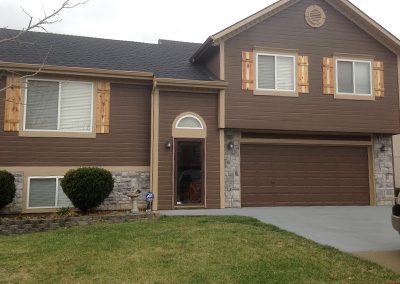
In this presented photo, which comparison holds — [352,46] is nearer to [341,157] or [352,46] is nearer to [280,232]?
[341,157]

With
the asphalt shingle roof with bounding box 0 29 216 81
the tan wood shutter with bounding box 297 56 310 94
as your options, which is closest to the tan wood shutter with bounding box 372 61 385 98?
the tan wood shutter with bounding box 297 56 310 94

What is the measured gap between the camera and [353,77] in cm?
1417

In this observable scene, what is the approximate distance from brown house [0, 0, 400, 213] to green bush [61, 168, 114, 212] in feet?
3.40

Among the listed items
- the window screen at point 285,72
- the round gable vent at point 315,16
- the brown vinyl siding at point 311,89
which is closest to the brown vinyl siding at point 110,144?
the brown vinyl siding at point 311,89

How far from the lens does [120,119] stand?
498 inches

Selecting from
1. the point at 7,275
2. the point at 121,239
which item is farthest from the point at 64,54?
the point at 7,275

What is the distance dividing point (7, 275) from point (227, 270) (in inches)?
135

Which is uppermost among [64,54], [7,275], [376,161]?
[64,54]

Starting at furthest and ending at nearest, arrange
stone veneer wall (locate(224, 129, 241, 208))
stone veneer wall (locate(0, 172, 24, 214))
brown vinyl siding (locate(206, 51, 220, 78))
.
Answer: brown vinyl siding (locate(206, 51, 220, 78)) → stone veneer wall (locate(224, 129, 241, 208)) → stone veneer wall (locate(0, 172, 24, 214))

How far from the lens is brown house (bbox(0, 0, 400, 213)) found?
11.9 m

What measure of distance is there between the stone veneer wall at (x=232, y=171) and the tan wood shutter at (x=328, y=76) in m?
3.55

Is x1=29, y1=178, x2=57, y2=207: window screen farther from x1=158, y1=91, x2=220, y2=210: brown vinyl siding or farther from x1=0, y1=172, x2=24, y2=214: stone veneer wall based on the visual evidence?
x1=158, y1=91, x2=220, y2=210: brown vinyl siding

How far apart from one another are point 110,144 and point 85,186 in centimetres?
201

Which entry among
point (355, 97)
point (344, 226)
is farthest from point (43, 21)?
point (355, 97)
